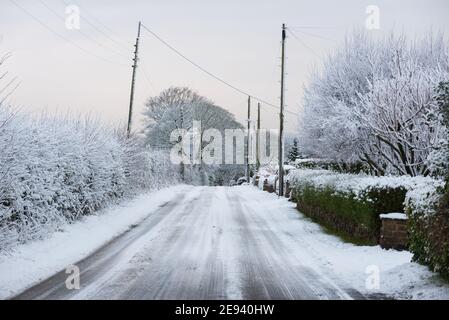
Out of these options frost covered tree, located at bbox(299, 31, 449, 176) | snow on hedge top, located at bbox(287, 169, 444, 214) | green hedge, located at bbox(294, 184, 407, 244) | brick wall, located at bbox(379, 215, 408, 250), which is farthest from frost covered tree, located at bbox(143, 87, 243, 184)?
brick wall, located at bbox(379, 215, 408, 250)

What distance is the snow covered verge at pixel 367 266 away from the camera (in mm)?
7148

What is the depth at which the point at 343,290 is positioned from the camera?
24.1ft

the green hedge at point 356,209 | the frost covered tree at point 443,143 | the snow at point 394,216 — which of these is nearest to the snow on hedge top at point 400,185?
the green hedge at point 356,209

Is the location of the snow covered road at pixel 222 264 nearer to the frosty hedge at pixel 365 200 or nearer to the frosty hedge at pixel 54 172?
the frosty hedge at pixel 365 200

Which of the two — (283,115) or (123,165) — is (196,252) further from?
(283,115)

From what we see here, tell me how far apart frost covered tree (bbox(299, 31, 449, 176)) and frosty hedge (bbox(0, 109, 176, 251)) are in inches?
340

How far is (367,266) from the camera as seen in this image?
9.16 meters

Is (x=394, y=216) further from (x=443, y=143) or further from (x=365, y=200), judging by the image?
(x=443, y=143)

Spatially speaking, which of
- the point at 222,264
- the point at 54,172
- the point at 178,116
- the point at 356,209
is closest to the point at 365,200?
the point at 356,209

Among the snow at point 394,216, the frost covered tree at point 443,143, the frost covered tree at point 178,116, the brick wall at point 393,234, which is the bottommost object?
the brick wall at point 393,234

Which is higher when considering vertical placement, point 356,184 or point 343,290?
point 356,184

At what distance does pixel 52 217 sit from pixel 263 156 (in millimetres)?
75809

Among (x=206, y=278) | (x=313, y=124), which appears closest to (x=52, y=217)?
(x=206, y=278)
